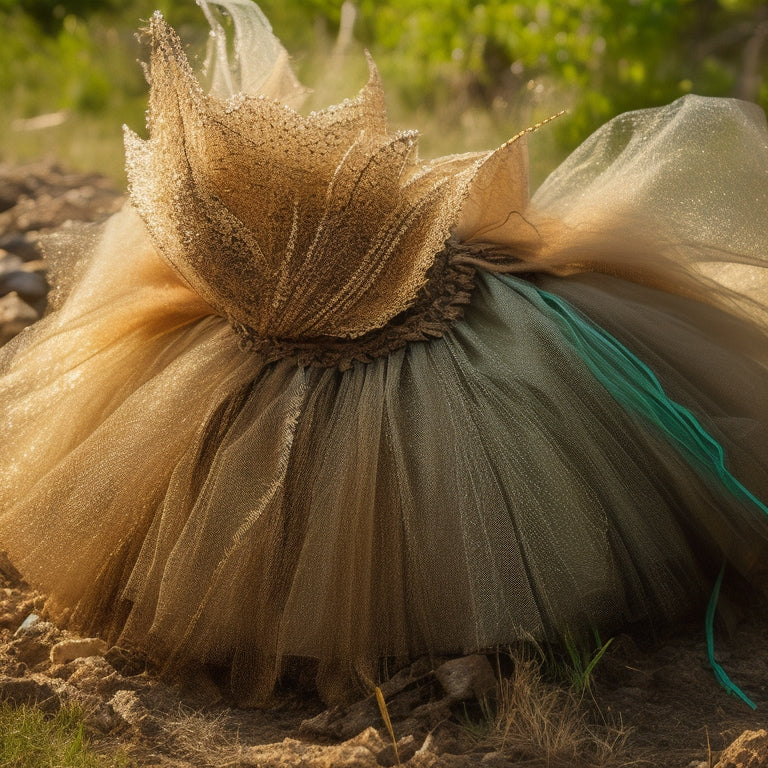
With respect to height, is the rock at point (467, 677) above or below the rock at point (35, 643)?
below

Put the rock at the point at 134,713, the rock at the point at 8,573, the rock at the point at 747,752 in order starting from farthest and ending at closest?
1. the rock at the point at 8,573
2. the rock at the point at 134,713
3. the rock at the point at 747,752

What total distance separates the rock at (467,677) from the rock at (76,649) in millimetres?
644

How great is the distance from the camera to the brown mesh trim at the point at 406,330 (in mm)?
1803

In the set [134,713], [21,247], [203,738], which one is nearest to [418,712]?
[203,738]

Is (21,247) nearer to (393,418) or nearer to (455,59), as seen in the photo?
(393,418)

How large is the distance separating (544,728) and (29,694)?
83 cm

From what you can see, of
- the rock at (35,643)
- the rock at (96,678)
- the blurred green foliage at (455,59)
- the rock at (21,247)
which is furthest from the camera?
the blurred green foliage at (455,59)

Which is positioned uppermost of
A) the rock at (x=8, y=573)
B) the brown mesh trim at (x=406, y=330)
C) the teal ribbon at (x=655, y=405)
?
the brown mesh trim at (x=406, y=330)

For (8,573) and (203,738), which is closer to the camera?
(203,738)

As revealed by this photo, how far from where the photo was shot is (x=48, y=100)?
555 centimetres

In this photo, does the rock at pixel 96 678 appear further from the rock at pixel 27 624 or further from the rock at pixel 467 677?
the rock at pixel 467 677

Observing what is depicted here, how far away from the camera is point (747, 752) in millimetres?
1423

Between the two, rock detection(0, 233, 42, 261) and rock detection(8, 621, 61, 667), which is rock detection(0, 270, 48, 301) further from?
rock detection(8, 621, 61, 667)

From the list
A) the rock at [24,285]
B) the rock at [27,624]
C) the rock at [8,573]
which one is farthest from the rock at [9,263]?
the rock at [27,624]
